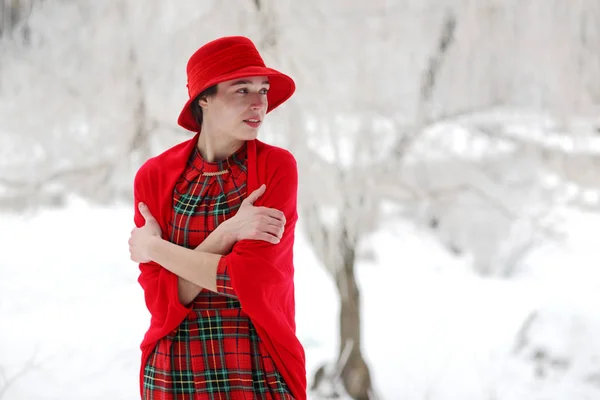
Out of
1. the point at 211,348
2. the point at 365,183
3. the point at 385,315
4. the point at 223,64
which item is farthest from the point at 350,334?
the point at 223,64

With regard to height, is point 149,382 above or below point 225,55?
below

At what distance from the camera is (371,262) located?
222 cm

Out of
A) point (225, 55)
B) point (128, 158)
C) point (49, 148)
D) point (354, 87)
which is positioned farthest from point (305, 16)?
point (225, 55)

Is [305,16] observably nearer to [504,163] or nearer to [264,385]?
[504,163]

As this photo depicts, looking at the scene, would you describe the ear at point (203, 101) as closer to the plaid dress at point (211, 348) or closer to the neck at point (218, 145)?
the neck at point (218, 145)

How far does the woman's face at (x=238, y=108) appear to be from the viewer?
0.97 metres

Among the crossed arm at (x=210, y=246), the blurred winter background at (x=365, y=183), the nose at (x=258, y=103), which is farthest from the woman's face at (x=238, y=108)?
the blurred winter background at (x=365, y=183)

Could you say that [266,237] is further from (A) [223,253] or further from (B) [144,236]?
(B) [144,236]

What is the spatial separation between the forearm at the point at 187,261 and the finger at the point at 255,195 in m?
0.09

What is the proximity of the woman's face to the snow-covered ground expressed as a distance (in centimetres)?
129

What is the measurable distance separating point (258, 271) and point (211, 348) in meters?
0.16

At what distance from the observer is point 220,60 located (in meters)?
0.96

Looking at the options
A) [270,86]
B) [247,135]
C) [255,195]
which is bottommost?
[255,195]

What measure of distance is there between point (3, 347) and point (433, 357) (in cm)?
154
